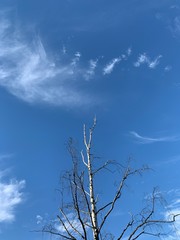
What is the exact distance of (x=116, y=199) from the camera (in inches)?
371

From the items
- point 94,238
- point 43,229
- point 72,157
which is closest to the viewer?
point 94,238

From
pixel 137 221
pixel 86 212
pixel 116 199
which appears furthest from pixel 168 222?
pixel 86 212

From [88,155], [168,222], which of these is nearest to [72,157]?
[88,155]

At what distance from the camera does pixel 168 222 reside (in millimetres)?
8914

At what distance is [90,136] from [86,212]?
226cm

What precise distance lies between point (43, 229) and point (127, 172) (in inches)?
110

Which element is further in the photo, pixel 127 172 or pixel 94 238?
pixel 127 172

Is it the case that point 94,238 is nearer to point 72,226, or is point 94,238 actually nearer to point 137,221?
point 72,226

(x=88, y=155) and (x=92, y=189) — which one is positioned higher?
(x=88, y=155)

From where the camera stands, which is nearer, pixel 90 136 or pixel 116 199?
pixel 116 199

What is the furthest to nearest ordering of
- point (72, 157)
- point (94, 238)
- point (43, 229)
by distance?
point (72, 157)
point (43, 229)
point (94, 238)

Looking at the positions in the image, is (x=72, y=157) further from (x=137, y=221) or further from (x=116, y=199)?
(x=137, y=221)

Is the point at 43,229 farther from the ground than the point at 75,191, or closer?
closer

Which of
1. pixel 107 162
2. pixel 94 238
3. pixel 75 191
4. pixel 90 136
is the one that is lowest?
pixel 94 238
